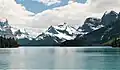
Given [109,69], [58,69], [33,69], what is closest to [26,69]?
[33,69]

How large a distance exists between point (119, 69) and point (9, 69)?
68.9 ft

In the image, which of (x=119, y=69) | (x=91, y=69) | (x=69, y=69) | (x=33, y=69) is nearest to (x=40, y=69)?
(x=33, y=69)

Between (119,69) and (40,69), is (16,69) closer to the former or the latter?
(40,69)

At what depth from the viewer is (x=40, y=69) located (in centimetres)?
6481

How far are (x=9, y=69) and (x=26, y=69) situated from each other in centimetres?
347

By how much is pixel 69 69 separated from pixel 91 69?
4.18 m

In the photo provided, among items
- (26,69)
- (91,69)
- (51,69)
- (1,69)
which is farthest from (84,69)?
(1,69)

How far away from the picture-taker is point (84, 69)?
64.2 meters

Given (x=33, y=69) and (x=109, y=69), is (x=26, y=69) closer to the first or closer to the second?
(x=33, y=69)

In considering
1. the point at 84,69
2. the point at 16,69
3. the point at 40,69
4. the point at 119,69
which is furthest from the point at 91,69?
the point at 16,69

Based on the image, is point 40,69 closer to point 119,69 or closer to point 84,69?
point 84,69

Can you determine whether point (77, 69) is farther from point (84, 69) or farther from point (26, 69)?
point (26, 69)

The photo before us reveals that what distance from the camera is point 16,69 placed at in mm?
65062

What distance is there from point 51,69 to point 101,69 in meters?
9.54
